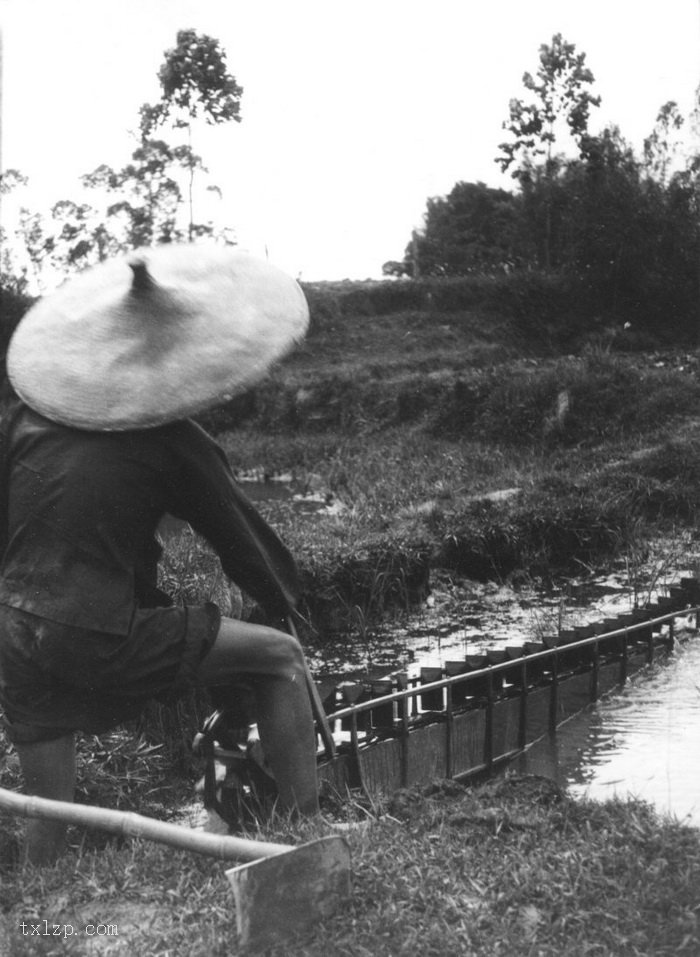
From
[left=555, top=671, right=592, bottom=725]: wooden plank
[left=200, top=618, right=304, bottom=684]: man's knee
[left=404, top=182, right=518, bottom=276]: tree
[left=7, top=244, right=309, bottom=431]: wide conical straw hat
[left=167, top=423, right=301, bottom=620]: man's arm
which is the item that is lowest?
[left=555, top=671, right=592, bottom=725]: wooden plank

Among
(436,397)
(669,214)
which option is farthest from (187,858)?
(669,214)

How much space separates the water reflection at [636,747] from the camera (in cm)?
578

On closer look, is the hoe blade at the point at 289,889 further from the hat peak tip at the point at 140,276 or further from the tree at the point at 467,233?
the tree at the point at 467,233

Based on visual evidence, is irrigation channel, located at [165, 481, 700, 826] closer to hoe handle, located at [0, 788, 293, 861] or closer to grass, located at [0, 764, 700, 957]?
grass, located at [0, 764, 700, 957]

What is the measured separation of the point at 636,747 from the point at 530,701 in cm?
63

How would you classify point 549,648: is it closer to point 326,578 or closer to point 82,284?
point 326,578

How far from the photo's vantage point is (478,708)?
19.3 feet

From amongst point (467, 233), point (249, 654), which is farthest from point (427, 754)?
point (467, 233)

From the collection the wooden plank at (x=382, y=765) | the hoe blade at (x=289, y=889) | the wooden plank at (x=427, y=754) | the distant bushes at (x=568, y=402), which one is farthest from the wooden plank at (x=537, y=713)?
the distant bushes at (x=568, y=402)

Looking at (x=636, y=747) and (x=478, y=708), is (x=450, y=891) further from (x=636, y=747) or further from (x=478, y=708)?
(x=636, y=747)

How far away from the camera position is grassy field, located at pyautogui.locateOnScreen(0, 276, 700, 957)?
281 centimetres

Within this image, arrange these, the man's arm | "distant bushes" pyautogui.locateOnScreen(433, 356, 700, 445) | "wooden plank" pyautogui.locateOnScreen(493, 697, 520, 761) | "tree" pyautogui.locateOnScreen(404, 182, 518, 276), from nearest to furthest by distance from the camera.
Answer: the man's arm, "wooden plank" pyautogui.locateOnScreen(493, 697, 520, 761), "distant bushes" pyautogui.locateOnScreen(433, 356, 700, 445), "tree" pyautogui.locateOnScreen(404, 182, 518, 276)

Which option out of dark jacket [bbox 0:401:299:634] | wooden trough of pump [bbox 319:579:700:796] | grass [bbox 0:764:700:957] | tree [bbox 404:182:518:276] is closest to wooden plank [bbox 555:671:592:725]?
wooden trough of pump [bbox 319:579:700:796]

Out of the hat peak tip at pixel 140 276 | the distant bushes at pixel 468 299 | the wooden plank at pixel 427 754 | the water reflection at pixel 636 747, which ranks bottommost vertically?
the water reflection at pixel 636 747
